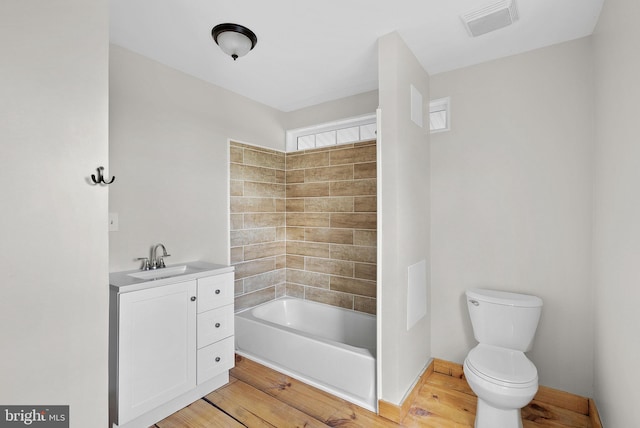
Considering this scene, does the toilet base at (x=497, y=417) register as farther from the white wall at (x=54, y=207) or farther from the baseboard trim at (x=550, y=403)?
the white wall at (x=54, y=207)

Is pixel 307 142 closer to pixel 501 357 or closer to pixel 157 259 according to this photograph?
pixel 157 259

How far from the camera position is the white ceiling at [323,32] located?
1.78 meters

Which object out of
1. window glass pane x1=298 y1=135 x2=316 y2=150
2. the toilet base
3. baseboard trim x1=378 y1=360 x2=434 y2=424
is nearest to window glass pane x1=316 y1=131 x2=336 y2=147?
window glass pane x1=298 y1=135 x2=316 y2=150

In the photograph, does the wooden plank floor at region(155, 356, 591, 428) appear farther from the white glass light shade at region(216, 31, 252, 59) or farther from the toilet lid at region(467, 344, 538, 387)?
the white glass light shade at region(216, 31, 252, 59)

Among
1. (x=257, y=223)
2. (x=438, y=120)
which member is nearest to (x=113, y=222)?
(x=257, y=223)

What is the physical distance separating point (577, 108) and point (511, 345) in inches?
65.7

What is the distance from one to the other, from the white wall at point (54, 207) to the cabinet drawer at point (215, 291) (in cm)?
87

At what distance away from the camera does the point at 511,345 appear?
2.10m

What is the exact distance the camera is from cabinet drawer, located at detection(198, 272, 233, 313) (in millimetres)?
2187

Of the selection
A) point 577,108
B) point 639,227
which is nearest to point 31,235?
point 639,227

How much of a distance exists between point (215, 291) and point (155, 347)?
20.0 inches

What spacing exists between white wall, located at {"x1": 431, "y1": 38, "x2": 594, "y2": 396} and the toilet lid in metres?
0.41

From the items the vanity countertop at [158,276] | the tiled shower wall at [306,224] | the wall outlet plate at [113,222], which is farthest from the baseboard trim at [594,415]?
the wall outlet plate at [113,222]

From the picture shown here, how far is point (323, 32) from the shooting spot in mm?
2049
